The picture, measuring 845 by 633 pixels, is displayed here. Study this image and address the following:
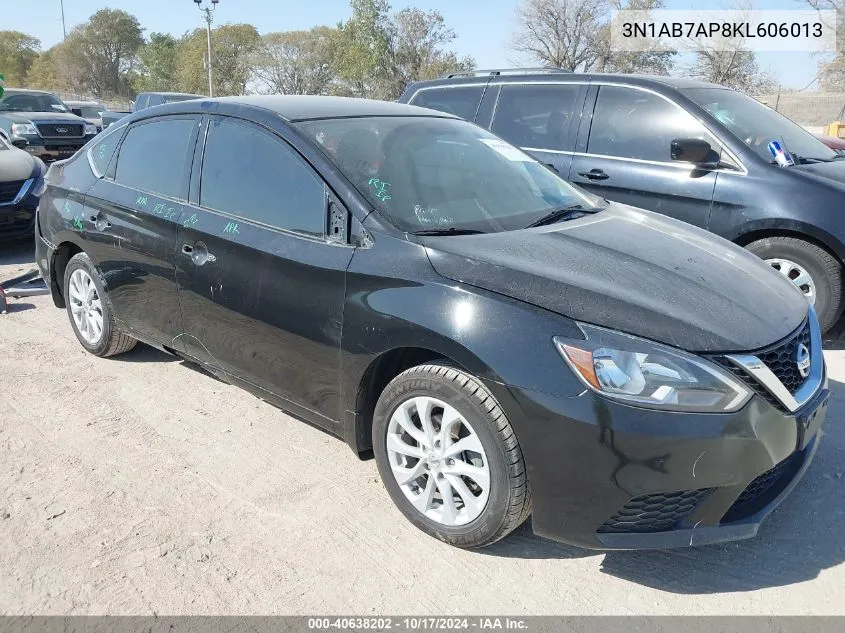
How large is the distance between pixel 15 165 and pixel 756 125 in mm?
7658

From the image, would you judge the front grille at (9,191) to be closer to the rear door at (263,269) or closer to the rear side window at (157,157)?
the rear side window at (157,157)

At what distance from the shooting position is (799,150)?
5422 mm

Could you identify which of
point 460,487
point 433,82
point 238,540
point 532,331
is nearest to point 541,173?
point 532,331

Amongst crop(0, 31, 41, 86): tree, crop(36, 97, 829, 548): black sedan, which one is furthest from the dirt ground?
crop(0, 31, 41, 86): tree

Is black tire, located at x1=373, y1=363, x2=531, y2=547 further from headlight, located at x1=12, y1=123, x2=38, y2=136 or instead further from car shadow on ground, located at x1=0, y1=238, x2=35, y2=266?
headlight, located at x1=12, y1=123, x2=38, y2=136

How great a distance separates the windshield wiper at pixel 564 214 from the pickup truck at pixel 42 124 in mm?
13379

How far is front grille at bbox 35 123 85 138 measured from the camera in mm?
14894

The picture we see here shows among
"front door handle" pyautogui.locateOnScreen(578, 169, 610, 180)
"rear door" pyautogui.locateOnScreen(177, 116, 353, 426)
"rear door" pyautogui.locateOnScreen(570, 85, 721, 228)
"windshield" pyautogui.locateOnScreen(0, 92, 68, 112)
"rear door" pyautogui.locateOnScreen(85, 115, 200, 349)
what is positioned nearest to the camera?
"rear door" pyautogui.locateOnScreen(177, 116, 353, 426)

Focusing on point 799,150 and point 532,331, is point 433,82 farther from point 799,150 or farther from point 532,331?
point 532,331

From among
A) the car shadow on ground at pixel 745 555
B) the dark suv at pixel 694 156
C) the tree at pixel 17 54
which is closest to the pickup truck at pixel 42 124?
the dark suv at pixel 694 156

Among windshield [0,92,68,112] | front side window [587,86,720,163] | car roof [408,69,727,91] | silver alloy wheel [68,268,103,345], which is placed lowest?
silver alloy wheel [68,268,103,345]

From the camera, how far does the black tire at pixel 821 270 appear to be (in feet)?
15.9

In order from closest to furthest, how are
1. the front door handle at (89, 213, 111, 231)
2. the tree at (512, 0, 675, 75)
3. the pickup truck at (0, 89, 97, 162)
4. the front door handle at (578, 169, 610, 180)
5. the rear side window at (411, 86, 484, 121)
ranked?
the front door handle at (89, 213, 111, 231), the front door handle at (578, 169, 610, 180), the rear side window at (411, 86, 484, 121), the pickup truck at (0, 89, 97, 162), the tree at (512, 0, 675, 75)

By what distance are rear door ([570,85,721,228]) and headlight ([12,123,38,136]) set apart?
12.9 metres
